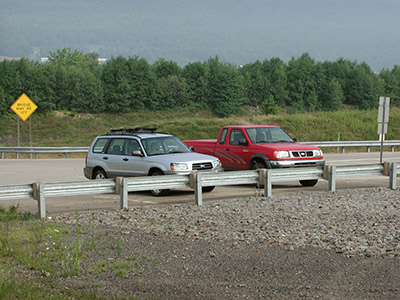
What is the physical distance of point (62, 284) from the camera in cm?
704

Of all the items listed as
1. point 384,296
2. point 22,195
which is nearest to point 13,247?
point 22,195

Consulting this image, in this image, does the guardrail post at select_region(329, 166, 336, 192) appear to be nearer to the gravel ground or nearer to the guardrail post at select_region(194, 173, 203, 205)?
the gravel ground

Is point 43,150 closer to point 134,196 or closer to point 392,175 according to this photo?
point 134,196

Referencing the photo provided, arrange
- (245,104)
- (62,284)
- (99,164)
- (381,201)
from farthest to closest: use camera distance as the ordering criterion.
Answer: (245,104) → (99,164) → (381,201) → (62,284)

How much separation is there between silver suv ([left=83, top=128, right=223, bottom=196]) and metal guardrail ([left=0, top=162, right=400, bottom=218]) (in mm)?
1635

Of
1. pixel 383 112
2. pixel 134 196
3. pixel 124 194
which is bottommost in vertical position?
pixel 134 196

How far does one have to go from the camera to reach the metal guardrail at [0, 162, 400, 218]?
11.4m

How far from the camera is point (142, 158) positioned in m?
15.8

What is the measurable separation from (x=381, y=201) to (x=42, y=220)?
738 cm

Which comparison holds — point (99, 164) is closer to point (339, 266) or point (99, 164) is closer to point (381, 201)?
point (381, 201)

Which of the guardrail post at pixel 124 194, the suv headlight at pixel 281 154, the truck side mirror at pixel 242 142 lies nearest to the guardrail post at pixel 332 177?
the suv headlight at pixel 281 154

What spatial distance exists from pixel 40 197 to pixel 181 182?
132 inches

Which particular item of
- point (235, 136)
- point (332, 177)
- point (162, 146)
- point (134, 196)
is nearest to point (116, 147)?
point (162, 146)

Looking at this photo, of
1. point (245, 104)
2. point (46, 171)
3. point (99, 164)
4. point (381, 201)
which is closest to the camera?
point (381, 201)
